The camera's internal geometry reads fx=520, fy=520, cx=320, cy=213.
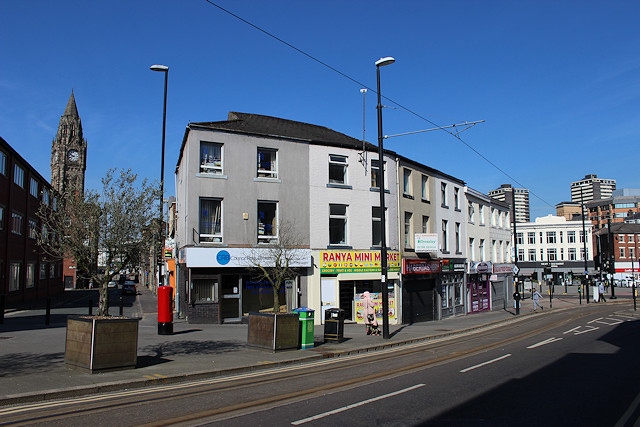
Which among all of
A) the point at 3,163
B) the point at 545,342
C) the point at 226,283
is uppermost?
the point at 3,163

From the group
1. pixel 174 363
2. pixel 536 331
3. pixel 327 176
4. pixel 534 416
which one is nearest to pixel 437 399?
pixel 534 416

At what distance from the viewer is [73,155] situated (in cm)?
11875

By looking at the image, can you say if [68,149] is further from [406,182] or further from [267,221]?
[267,221]

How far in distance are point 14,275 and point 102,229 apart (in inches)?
1310

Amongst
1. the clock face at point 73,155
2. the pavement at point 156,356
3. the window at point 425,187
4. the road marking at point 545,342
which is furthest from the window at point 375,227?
the clock face at point 73,155

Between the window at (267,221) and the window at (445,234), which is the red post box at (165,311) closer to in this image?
the window at (267,221)

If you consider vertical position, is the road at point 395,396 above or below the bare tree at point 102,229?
below

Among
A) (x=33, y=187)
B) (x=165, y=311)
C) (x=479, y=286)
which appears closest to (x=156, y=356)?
(x=165, y=311)

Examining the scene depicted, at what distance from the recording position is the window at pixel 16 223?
38.8 meters

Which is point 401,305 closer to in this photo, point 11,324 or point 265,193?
point 265,193

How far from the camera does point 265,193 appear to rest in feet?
78.1

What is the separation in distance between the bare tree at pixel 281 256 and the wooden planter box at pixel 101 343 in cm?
979

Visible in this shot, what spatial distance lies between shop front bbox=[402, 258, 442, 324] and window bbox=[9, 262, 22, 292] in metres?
28.7

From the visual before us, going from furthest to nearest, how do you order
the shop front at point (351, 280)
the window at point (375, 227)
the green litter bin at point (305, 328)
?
the window at point (375, 227) → the shop front at point (351, 280) → the green litter bin at point (305, 328)
